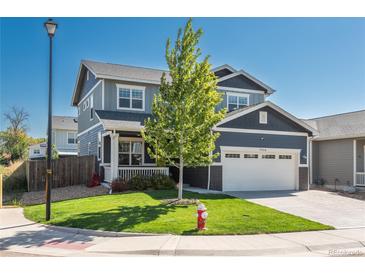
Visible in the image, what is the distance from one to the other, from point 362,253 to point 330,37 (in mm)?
8677

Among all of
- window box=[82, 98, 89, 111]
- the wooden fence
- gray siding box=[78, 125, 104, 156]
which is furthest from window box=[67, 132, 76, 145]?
the wooden fence

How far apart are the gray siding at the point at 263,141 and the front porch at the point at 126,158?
11.9ft

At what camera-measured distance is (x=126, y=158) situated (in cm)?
1903

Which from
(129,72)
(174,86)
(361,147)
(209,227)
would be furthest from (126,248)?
(361,147)

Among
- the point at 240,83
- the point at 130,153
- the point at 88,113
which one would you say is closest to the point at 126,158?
the point at 130,153

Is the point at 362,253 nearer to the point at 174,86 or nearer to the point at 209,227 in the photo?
the point at 209,227

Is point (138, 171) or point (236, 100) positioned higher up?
point (236, 100)

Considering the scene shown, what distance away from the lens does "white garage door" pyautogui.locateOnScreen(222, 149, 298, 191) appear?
55.1 feet

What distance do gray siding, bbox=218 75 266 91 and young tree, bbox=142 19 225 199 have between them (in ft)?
28.9

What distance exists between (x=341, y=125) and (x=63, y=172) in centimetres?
1943

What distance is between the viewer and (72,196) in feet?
50.5

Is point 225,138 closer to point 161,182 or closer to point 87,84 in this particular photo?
point 161,182

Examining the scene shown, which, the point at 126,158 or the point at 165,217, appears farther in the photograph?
the point at 126,158

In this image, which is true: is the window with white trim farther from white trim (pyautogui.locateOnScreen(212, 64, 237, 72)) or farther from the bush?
white trim (pyautogui.locateOnScreen(212, 64, 237, 72))
